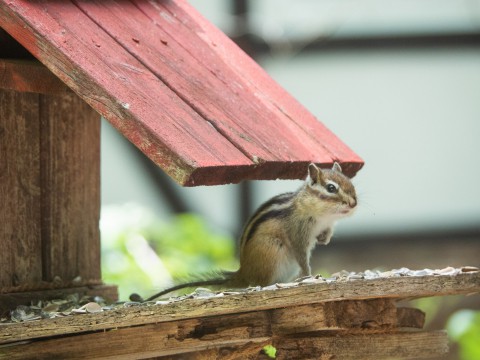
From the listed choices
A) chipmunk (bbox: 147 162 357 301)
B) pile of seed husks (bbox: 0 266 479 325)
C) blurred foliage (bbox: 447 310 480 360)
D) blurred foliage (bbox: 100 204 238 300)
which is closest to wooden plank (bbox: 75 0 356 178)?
pile of seed husks (bbox: 0 266 479 325)

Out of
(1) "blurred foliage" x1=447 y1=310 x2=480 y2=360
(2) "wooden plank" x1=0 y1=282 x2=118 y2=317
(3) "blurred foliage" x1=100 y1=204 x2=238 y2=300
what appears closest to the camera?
(2) "wooden plank" x1=0 y1=282 x2=118 y2=317

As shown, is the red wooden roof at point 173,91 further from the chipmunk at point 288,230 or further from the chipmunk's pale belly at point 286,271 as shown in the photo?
the chipmunk's pale belly at point 286,271

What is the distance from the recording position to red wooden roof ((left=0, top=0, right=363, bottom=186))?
11.1ft

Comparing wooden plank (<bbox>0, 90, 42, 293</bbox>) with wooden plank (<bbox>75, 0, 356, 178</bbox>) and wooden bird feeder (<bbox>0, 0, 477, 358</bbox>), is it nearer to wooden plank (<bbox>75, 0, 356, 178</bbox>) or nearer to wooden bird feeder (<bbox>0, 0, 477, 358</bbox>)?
wooden bird feeder (<bbox>0, 0, 477, 358</bbox>)

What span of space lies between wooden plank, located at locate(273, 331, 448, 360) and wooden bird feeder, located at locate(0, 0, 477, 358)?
36 mm

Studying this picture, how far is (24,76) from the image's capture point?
3787 millimetres

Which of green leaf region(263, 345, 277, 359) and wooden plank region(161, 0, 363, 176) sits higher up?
wooden plank region(161, 0, 363, 176)

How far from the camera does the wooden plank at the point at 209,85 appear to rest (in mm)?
3662

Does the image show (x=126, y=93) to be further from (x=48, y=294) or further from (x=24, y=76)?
(x=48, y=294)

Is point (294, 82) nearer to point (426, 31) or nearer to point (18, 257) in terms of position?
point (426, 31)

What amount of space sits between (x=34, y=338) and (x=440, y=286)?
1.20 meters

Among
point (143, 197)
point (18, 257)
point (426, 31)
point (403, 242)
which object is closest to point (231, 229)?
point (143, 197)

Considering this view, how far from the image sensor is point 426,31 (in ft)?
28.3

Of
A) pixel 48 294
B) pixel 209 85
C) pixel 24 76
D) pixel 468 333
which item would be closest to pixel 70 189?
pixel 48 294
